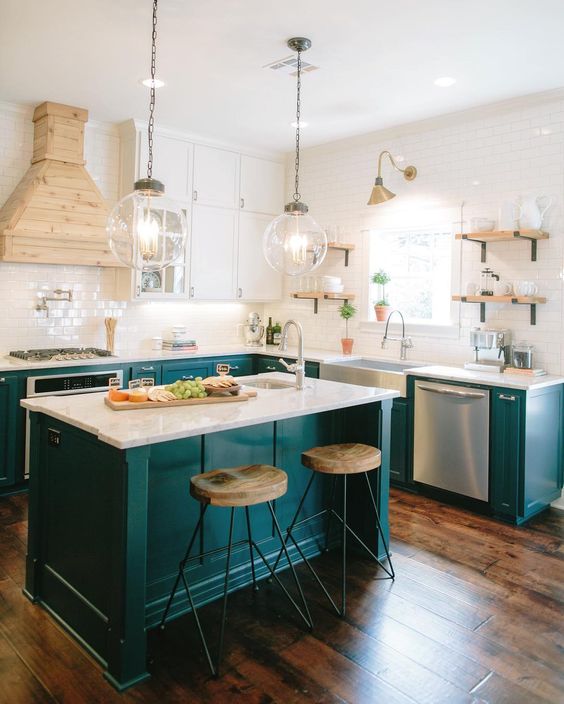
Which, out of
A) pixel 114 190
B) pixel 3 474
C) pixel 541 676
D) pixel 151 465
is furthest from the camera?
pixel 114 190

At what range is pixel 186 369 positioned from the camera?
5.52 metres

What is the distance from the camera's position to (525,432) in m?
4.03

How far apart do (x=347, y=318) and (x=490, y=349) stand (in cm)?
169


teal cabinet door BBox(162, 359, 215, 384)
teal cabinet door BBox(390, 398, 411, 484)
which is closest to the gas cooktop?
teal cabinet door BBox(162, 359, 215, 384)

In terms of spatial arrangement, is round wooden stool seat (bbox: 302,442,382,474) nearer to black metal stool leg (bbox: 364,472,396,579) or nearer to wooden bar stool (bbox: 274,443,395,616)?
wooden bar stool (bbox: 274,443,395,616)

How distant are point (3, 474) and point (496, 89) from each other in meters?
4.65

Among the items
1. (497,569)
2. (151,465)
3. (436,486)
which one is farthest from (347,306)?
(151,465)

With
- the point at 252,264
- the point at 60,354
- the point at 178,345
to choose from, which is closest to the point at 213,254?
the point at 252,264

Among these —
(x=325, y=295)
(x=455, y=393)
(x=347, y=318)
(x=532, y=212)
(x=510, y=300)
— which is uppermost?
(x=532, y=212)

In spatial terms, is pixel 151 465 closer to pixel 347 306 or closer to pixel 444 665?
pixel 444 665

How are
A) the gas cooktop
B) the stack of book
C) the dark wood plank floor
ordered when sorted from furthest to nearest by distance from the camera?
the stack of book
the gas cooktop
the dark wood plank floor

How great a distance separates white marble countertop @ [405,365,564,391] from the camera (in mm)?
4059

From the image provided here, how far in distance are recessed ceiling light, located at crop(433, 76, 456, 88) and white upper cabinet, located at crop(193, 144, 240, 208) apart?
2.42 meters

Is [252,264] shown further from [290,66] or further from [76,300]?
[290,66]
